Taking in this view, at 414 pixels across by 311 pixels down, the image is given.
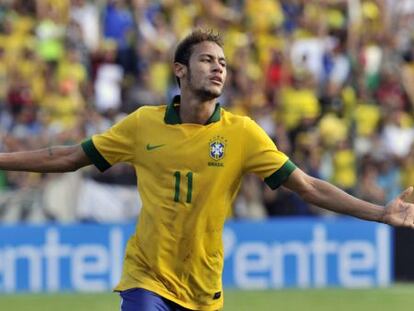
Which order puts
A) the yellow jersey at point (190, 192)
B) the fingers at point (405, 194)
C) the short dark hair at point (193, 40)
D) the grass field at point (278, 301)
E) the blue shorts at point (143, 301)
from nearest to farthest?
the fingers at point (405, 194)
the blue shorts at point (143, 301)
the yellow jersey at point (190, 192)
the short dark hair at point (193, 40)
the grass field at point (278, 301)

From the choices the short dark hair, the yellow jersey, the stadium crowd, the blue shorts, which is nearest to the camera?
the blue shorts

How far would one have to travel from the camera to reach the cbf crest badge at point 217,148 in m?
7.32

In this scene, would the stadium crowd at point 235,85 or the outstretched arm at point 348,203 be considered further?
the stadium crowd at point 235,85

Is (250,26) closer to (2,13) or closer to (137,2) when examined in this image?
(137,2)

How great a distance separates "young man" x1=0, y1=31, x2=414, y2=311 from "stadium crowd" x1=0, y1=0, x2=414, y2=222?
31.0ft

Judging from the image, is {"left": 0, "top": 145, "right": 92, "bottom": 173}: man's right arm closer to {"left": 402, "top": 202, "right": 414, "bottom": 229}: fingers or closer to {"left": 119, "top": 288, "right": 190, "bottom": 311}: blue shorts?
{"left": 119, "top": 288, "right": 190, "bottom": 311}: blue shorts

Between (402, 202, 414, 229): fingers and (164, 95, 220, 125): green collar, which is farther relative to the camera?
(164, 95, 220, 125): green collar

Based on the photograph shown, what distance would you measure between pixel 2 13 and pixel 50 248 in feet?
14.7

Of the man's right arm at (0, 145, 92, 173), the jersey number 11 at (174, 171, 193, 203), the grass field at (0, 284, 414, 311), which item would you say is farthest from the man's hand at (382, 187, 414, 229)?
the grass field at (0, 284, 414, 311)

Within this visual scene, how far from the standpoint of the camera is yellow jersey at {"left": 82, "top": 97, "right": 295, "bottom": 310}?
733 centimetres

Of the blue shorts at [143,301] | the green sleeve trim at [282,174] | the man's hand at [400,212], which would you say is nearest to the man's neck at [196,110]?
the green sleeve trim at [282,174]

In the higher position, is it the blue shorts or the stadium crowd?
the stadium crowd

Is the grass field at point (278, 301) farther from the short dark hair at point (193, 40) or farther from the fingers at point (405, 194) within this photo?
the fingers at point (405, 194)

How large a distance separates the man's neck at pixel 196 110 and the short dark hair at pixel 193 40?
0.82 ft
